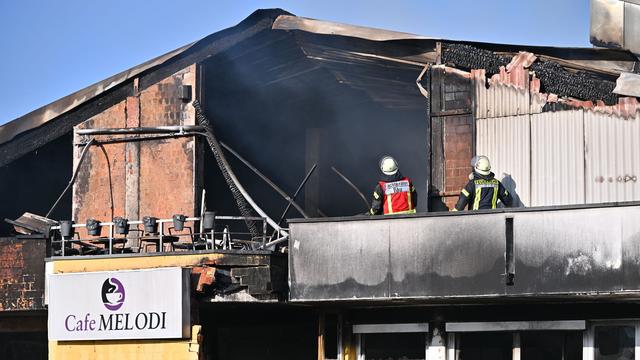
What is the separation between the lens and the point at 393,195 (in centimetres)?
2112

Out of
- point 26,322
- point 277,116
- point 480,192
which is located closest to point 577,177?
point 480,192

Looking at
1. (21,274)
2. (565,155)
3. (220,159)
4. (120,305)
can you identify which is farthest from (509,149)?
(21,274)

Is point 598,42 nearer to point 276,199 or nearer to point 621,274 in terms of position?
point 621,274

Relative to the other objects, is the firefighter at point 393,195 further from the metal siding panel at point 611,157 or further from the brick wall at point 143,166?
the brick wall at point 143,166

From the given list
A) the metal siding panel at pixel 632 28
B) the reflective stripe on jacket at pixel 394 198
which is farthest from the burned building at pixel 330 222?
the reflective stripe on jacket at pixel 394 198

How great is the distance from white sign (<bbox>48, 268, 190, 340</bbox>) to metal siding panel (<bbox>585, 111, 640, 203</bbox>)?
6772 millimetres

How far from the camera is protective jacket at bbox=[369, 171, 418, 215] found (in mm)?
21078

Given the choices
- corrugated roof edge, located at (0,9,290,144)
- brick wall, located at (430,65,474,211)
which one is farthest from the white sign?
brick wall, located at (430,65,474,211)

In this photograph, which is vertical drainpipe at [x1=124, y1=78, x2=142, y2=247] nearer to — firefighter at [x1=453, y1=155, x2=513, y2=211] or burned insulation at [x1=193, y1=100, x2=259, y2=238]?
burned insulation at [x1=193, y1=100, x2=259, y2=238]

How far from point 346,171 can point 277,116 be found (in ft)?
8.51

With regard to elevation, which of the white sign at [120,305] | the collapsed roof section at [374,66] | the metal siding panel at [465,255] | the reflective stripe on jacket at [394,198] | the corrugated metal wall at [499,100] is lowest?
the white sign at [120,305]

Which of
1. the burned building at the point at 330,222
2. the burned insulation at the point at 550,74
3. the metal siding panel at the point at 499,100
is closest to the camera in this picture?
the burned building at the point at 330,222

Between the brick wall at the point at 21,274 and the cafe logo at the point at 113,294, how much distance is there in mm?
1674

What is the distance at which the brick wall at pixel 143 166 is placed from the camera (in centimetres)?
2403
